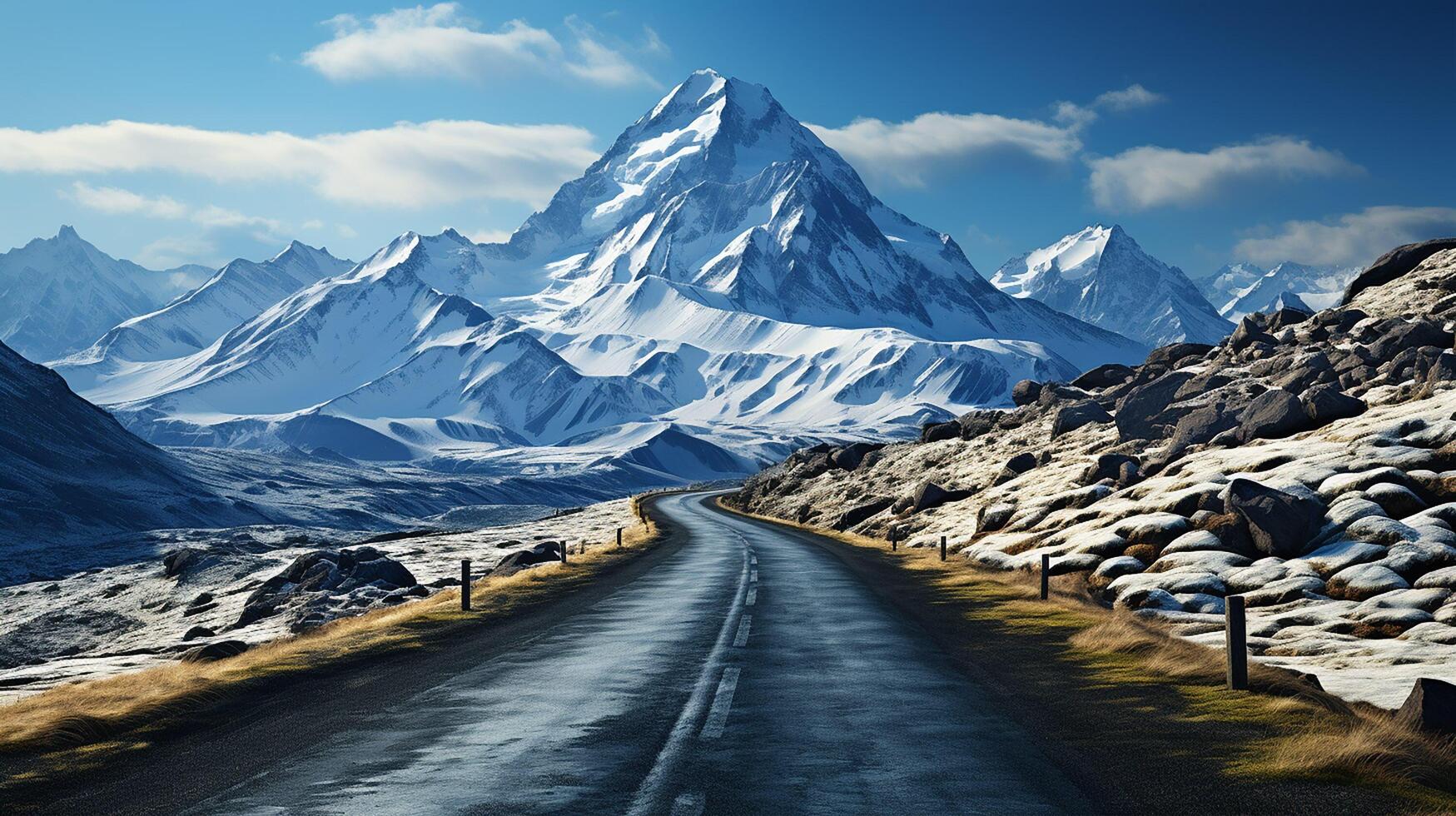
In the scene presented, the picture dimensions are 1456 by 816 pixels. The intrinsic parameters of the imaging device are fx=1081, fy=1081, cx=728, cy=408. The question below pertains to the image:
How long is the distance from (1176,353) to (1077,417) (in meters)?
18.3

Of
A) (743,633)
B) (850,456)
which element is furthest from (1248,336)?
(743,633)

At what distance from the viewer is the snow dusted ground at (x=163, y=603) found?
3484 cm

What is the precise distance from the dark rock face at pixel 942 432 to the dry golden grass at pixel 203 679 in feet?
200

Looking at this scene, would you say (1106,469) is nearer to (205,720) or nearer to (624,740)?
(624,740)

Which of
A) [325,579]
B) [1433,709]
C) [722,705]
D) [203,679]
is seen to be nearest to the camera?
[1433,709]

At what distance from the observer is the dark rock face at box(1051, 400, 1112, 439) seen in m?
66.3

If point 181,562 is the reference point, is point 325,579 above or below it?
above

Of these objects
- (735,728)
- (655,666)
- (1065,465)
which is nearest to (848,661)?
(655,666)

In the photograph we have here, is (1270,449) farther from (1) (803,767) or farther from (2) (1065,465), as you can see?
(1) (803,767)

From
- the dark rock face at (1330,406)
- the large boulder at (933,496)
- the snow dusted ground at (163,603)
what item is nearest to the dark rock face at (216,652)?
the snow dusted ground at (163,603)

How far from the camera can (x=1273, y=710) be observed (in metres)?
12.4

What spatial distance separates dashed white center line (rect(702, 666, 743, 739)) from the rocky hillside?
8573 millimetres

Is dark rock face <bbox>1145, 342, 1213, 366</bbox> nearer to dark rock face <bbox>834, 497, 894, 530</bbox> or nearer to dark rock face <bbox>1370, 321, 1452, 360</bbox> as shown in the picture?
dark rock face <bbox>834, 497, 894, 530</bbox>

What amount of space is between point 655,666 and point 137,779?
7.80m
